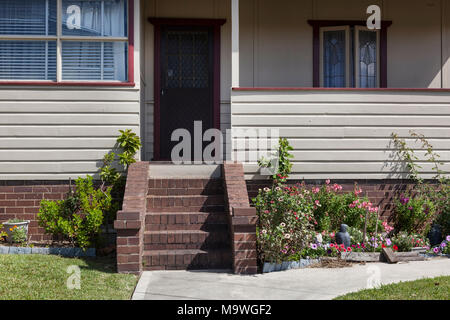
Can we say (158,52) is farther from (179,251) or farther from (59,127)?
(179,251)

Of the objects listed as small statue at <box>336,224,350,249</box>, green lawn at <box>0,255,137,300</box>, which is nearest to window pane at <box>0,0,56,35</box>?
green lawn at <box>0,255,137,300</box>

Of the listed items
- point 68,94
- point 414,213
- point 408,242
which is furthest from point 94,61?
point 414,213

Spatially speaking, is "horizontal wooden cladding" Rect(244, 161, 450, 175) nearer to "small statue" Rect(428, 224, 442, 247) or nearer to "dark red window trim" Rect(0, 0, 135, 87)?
"small statue" Rect(428, 224, 442, 247)

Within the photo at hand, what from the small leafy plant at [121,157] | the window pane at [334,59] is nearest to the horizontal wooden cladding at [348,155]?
the window pane at [334,59]

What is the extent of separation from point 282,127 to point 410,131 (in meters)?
2.00

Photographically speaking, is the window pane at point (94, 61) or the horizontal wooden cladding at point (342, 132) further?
the horizontal wooden cladding at point (342, 132)

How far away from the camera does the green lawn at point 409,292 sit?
14.0 feet

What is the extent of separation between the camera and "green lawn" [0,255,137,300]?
4.44 meters

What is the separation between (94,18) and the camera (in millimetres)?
7066

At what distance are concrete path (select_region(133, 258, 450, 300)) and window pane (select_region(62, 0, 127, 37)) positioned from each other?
3.79 meters

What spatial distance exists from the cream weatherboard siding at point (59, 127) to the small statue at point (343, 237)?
133 inches

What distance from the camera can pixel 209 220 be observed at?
6.28 meters

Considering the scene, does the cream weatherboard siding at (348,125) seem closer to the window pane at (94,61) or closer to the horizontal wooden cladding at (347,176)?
the horizontal wooden cladding at (347,176)

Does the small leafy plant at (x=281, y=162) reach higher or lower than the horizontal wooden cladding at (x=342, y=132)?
lower
